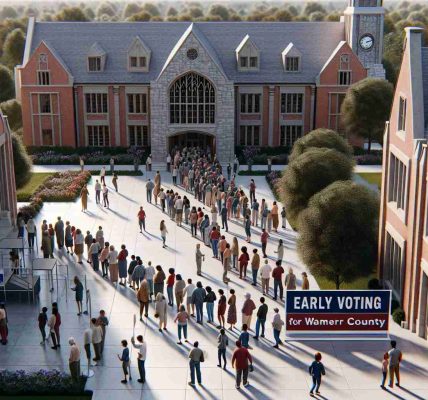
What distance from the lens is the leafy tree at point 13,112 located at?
225ft

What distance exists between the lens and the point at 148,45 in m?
58.1

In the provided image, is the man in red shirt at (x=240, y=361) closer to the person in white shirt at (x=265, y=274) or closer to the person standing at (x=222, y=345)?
the person standing at (x=222, y=345)

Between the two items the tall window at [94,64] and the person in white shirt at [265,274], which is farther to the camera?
the tall window at [94,64]

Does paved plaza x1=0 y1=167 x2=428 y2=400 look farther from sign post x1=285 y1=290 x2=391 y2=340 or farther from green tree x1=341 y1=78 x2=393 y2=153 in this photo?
green tree x1=341 y1=78 x2=393 y2=153

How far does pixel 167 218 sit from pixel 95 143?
838 inches

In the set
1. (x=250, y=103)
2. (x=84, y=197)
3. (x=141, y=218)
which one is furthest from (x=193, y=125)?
(x=141, y=218)

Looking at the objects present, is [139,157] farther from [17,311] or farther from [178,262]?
[17,311]

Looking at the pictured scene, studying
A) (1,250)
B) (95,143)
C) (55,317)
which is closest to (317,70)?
(95,143)

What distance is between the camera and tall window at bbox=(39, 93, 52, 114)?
57.0m

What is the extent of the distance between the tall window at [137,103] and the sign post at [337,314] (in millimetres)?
35667

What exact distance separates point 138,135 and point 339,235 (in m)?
34.0

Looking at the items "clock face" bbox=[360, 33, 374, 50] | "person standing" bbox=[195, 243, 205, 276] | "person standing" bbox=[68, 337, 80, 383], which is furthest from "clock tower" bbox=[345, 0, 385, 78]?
"person standing" bbox=[68, 337, 80, 383]

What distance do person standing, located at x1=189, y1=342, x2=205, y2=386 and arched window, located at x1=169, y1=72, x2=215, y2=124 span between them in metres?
35.1

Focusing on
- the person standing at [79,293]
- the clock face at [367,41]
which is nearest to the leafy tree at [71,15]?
the clock face at [367,41]
